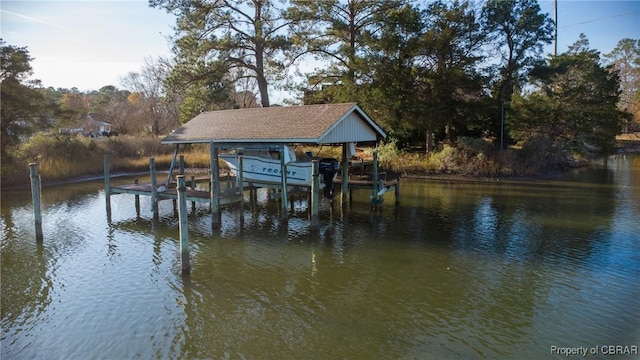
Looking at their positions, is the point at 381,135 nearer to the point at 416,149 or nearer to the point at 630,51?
the point at 416,149

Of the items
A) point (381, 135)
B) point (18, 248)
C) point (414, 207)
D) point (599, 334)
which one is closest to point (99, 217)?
point (18, 248)

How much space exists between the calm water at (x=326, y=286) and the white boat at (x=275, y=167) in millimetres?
1579

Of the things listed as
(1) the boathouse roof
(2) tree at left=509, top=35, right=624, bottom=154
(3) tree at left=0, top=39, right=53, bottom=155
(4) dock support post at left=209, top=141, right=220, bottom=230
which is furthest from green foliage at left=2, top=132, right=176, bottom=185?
(2) tree at left=509, top=35, right=624, bottom=154

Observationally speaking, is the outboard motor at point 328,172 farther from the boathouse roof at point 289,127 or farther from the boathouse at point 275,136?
the boathouse roof at point 289,127

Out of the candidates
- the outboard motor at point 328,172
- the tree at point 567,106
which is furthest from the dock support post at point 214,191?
the tree at point 567,106

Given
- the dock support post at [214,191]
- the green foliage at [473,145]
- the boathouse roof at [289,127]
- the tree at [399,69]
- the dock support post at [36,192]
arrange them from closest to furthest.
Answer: the dock support post at [36,192] < the boathouse roof at [289,127] < the dock support post at [214,191] < the tree at [399,69] < the green foliage at [473,145]

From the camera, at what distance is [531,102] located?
29.7 metres

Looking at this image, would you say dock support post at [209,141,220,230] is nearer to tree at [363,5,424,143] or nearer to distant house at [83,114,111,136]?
tree at [363,5,424,143]

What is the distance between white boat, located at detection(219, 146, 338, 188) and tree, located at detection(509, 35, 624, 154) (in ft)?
63.5

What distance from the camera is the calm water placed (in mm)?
7375

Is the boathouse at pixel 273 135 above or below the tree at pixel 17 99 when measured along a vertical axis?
below

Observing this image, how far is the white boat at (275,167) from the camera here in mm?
15070

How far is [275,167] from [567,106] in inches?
974

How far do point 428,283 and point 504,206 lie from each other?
10562 millimetres
